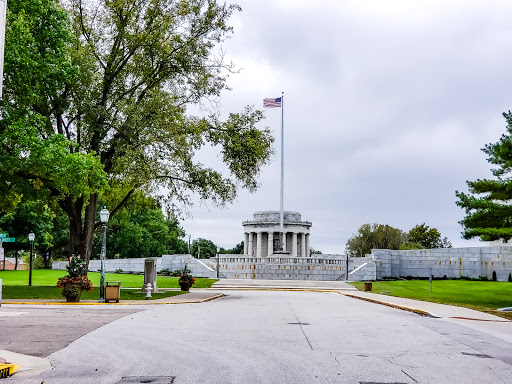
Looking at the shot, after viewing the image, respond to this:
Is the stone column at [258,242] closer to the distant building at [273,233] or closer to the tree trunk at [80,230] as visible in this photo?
the distant building at [273,233]

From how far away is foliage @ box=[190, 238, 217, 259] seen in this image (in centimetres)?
10881

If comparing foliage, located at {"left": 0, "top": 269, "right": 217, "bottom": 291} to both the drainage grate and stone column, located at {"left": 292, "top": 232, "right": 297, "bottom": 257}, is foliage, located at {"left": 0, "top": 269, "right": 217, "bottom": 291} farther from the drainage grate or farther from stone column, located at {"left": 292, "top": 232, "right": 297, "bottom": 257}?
the drainage grate

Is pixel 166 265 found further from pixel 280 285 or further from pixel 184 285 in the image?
pixel 184 285

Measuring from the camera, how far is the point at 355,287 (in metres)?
44.4

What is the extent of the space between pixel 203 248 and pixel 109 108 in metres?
81.1

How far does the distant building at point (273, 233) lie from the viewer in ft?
263

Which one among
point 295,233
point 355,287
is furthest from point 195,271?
point 295,233

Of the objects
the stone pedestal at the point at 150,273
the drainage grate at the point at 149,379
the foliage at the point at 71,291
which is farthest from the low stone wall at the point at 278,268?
the drainage grate at the point at 149,379

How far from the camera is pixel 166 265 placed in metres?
62.9

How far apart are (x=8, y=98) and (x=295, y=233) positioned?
56734mm

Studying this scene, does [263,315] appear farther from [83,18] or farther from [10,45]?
[83,18]

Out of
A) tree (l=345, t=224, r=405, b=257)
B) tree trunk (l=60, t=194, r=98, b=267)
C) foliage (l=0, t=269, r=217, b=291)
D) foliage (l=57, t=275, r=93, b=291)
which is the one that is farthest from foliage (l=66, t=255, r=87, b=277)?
tree (l=345, t=224, r=405, b=257)

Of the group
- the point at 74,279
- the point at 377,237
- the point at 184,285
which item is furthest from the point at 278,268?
the point at 377,237

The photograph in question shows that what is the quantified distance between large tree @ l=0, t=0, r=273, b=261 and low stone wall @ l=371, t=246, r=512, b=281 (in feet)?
96.6
